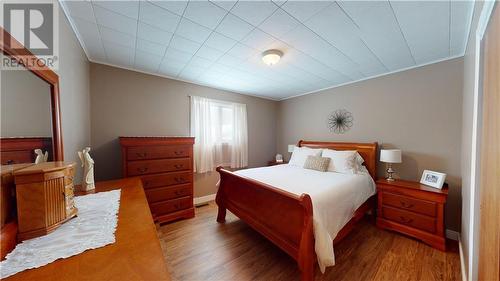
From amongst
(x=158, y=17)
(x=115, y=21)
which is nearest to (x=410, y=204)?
(x=158, y=17)

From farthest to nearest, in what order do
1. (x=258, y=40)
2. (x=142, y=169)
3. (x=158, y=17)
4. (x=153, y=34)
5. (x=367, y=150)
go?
1. (x=367, y=150)
2. (x=142, y=169)
3. (x=258, y=40)
4. (x=153, y=34)
5. (x=158, y=17)

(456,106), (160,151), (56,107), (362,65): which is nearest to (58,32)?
(56,107)

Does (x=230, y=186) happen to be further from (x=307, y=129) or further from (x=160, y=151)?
(x=307, y=129)

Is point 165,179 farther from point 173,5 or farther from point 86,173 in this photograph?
point 173,5

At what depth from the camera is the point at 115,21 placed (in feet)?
5.16

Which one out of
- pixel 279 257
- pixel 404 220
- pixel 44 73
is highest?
pixel 44 73

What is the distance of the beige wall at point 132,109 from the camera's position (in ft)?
8.11

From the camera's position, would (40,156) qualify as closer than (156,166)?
Yes

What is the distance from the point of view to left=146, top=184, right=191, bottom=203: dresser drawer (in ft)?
7.90

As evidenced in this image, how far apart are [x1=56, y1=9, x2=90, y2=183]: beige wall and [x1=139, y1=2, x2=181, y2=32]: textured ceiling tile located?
24.6 inches

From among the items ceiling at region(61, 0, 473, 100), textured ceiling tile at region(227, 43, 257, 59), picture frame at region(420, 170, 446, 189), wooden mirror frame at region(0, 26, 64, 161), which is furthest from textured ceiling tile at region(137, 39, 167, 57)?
picture frame at region(420, 170, 446, 189)

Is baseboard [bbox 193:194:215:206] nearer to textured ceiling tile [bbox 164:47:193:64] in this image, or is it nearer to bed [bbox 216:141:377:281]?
bed [bbox 216:141:377:281]

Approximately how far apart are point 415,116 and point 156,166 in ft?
12.5

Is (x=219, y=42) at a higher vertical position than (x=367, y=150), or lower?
higher
